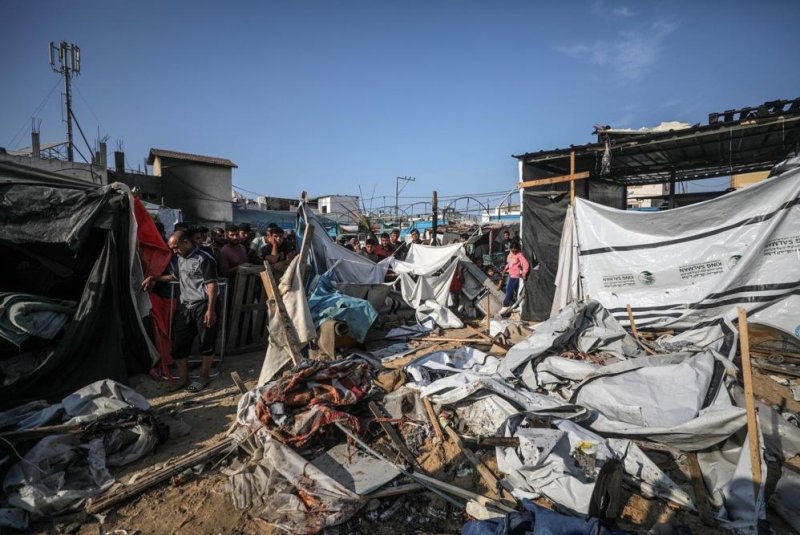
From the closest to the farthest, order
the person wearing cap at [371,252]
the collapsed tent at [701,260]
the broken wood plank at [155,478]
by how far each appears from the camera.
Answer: the broken wood plank at [155,478] < the collapsed tent at [701,260] < the person wearing cap at [371,252]

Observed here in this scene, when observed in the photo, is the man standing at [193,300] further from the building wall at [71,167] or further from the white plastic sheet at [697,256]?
the building wall at [71,167]

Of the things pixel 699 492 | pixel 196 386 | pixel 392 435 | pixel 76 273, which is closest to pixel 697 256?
pixel 699 492

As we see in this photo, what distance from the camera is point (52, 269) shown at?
4.48 meters

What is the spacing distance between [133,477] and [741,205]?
7.11m

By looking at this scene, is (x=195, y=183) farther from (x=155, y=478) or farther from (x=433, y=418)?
(x=433, y=418)

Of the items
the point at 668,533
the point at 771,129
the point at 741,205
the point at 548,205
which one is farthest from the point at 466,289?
the point at 668,533

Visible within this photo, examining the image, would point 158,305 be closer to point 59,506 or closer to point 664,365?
point 59,506

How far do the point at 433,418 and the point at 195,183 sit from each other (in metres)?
22.5

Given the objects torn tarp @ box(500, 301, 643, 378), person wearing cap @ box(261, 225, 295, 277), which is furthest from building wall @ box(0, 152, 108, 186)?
torn tarp @ box(500, 301, 643, 378)

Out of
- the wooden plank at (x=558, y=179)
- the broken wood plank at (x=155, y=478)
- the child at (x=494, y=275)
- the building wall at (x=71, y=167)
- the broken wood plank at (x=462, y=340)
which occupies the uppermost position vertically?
the building wall at (x=71, y=167)

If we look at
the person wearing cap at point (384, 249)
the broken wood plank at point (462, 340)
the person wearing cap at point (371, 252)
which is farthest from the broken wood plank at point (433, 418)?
the person wearing cap at point (384, 249)

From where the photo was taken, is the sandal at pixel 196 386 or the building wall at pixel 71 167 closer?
the sandal at pixel 196 386

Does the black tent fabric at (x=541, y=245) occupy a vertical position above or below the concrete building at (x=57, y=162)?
below

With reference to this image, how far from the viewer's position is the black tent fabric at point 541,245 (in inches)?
270
